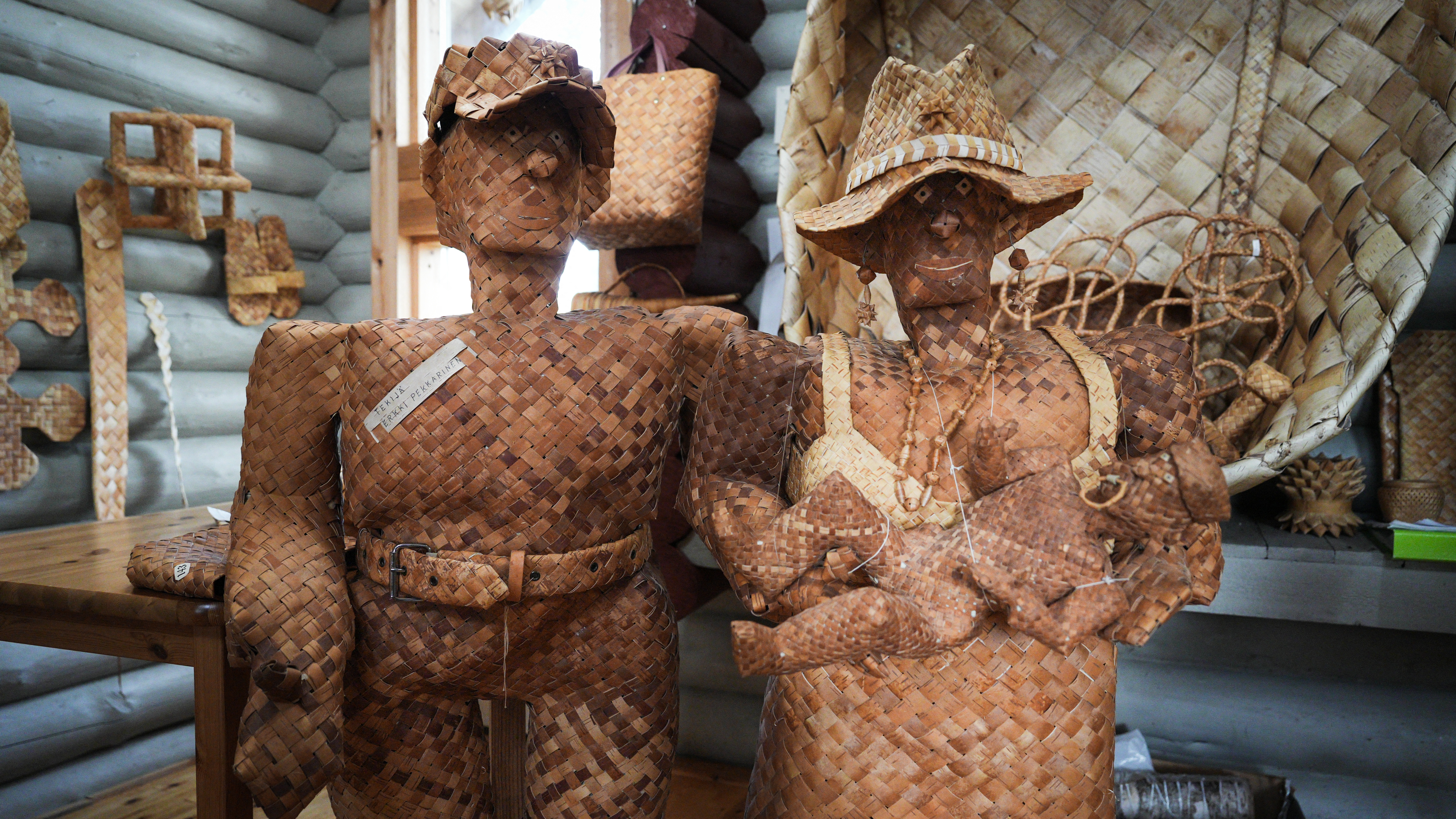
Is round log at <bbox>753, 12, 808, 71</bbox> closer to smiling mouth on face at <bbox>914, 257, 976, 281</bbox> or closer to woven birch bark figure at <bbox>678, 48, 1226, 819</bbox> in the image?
woven birch bark figure at <bbox>678, 48, 1226, 819</bbox>

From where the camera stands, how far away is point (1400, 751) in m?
1.69

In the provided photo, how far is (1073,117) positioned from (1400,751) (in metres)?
1.47

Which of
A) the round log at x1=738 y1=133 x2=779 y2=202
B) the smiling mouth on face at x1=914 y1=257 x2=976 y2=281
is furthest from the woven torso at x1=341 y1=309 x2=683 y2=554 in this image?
the round log at x1=738 y1=133 x2=779 y2=202

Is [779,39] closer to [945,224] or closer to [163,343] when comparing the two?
[945,224]

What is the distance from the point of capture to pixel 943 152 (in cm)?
98

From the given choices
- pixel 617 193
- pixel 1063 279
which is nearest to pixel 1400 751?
pixel 1063 279

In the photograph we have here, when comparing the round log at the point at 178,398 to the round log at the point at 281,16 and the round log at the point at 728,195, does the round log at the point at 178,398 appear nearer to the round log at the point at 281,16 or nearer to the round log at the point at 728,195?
the round log at the point at 281,16

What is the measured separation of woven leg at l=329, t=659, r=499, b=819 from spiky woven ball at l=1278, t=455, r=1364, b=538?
1.47 m

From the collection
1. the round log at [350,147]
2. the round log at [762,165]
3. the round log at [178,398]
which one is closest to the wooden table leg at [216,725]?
the round log at [178,398]

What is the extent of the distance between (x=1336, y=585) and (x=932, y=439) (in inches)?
35.7

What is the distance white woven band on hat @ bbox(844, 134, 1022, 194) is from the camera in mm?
985

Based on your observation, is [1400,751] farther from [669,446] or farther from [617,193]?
[617,193]

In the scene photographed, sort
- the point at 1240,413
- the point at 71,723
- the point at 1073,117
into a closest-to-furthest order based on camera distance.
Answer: the point at 1240,413
the point at 1073,117
the point at 71,723

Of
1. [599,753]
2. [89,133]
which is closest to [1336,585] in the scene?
[599,753]
